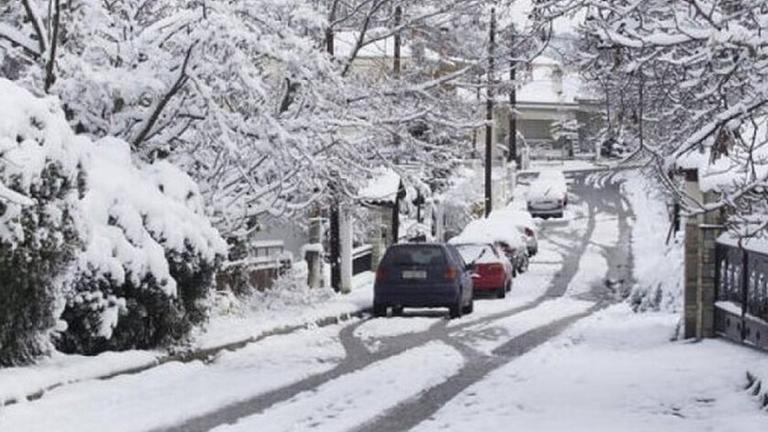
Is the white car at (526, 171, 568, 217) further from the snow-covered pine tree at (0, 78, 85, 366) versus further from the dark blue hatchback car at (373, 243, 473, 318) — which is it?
the snow-covered pine tree at (0, 78, 85, 366)

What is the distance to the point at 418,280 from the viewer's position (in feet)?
76.6

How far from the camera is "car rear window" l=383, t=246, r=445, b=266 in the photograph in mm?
23516

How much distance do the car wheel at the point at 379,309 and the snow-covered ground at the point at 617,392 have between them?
6.03 meters

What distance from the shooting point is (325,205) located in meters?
24.1

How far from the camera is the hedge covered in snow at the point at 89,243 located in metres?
12.1

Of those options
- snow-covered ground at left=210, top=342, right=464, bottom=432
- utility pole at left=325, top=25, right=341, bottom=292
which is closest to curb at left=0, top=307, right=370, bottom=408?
snow-covered ground at left=210, top=342, right=464, bottom=432

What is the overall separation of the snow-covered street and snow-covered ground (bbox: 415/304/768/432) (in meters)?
0.02

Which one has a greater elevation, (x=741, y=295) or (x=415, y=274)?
(x=741, y=295)

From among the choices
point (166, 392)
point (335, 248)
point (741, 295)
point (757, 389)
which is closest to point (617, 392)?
point (757, 389)

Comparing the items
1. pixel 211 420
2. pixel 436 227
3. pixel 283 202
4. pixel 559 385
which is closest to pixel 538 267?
pixel 436 227

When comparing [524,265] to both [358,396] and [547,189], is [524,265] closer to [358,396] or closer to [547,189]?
[547,189]

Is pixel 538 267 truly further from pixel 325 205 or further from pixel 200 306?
pixel 200 306

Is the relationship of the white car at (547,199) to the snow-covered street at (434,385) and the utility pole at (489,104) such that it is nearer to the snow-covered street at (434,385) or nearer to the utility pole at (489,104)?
the utility pole at (489,104)

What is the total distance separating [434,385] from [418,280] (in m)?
10.0
